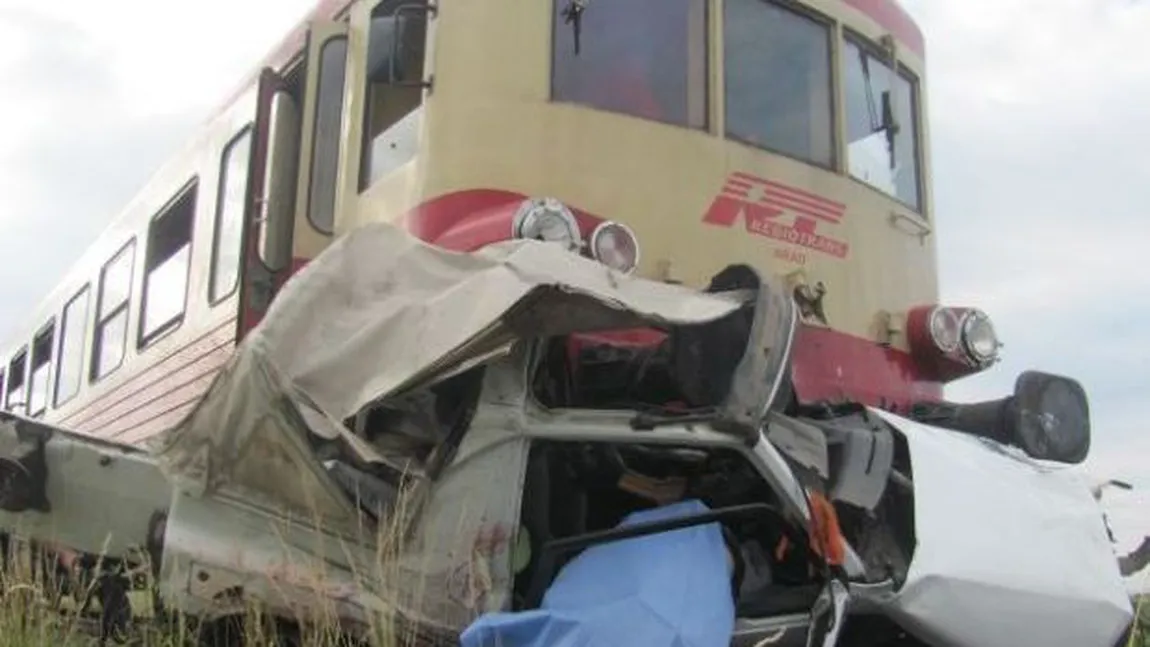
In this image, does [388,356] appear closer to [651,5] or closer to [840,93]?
[651,5]

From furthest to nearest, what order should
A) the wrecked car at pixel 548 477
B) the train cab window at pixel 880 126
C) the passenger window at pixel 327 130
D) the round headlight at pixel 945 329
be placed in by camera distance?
1. the train cab window at pixel 880 126
2. the round headlight at pixel 945 329
3. the passenger window at pixel 327 130
4. the wrecked car at pixel 548 477

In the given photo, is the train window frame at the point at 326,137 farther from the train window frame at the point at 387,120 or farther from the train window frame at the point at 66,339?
the train window frame at the point at 66,339

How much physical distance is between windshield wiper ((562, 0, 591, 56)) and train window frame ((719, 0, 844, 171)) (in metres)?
0.66

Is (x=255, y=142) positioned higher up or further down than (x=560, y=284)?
higher up

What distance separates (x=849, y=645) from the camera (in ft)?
12.3

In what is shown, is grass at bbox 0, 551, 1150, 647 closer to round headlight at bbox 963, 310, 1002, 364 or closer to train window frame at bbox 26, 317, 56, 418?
round headlight at bbox 963, 310, 1002, 364

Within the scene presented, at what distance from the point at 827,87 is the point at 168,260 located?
12.7 feet

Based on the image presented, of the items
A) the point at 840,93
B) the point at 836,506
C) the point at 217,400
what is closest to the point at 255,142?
the point at 217,400

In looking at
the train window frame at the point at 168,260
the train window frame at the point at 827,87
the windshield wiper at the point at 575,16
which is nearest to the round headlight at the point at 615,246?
the windshield wiper at the point at 575,16

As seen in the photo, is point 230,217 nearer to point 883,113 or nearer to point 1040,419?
point 883,113

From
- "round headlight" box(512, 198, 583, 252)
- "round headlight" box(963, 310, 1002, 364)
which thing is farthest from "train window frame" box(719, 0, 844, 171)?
"round headlight" box(512, 198, 583, 252)

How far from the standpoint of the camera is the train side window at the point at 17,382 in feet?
37.7

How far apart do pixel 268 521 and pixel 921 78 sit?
169 inches

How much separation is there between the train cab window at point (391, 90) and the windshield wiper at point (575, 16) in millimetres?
547
